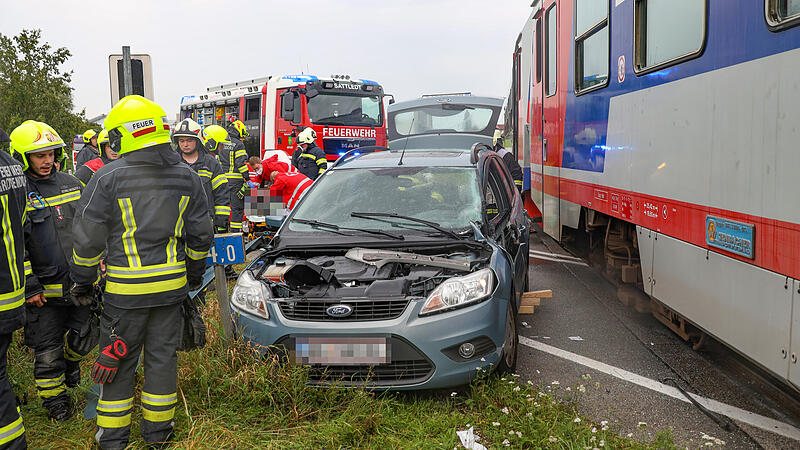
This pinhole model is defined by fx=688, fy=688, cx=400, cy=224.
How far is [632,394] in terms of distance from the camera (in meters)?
4.46

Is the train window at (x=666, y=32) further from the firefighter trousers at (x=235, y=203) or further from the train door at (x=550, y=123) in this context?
the firefighter trousers at (x=235, y=203)

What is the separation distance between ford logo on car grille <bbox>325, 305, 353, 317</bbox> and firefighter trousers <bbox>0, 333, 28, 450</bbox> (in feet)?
5.57

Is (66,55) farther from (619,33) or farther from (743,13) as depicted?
(743,13)

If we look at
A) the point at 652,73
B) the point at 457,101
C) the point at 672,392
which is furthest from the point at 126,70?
the point at 457,101

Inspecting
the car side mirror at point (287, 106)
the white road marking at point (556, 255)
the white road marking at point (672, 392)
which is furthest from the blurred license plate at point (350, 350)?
the car side mirror at point (287, 106)

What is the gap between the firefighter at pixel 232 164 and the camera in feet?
30.6

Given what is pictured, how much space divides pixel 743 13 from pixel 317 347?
300 centimetres

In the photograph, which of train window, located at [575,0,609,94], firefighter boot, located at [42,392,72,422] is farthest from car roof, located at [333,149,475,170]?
firefighter boot, located at [42,392,72,422]

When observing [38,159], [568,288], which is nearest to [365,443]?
[38,159]

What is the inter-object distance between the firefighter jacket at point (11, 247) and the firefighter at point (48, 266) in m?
0.74

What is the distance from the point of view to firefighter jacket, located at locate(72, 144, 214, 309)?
3418 mm

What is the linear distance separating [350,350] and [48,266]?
6.41ft

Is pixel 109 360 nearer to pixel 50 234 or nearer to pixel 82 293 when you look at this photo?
pixel 82 293

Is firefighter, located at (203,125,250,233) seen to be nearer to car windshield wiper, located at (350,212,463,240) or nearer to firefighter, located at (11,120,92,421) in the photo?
car windshield wiper, located at (350,212,463,240)
